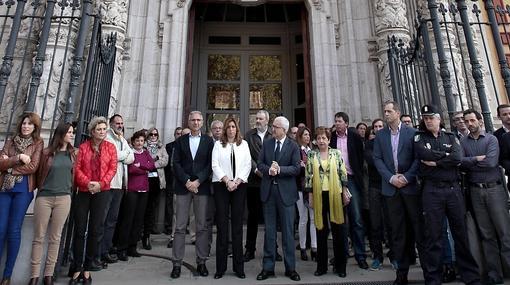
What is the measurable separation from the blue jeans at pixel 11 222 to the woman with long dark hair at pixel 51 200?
19 cm

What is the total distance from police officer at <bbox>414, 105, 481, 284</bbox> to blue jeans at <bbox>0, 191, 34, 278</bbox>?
181 inches

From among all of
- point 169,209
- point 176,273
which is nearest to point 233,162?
point 176,273

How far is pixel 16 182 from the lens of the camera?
150 inches

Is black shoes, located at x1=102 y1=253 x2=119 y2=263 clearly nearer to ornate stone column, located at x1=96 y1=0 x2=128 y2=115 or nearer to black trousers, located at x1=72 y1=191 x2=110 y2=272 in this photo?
black trousers, located at x1=72 y1=191 x2=110 y2=272

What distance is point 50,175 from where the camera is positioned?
3.89 metres

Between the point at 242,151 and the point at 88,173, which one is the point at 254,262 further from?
the point at 88,173

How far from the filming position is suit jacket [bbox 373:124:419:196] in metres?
3.92

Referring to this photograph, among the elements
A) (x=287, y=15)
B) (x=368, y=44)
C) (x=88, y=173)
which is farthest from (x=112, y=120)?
(x=287, y=15)

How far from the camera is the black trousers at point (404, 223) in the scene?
3.89 m

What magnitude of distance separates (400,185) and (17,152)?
176 inches

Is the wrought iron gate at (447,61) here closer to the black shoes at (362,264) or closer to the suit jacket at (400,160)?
the suit jacket at (400,160)

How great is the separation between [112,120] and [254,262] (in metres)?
3.05

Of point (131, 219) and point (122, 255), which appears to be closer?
→ point (122, 255)

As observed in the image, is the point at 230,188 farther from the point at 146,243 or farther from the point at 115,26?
the point at 115,26
